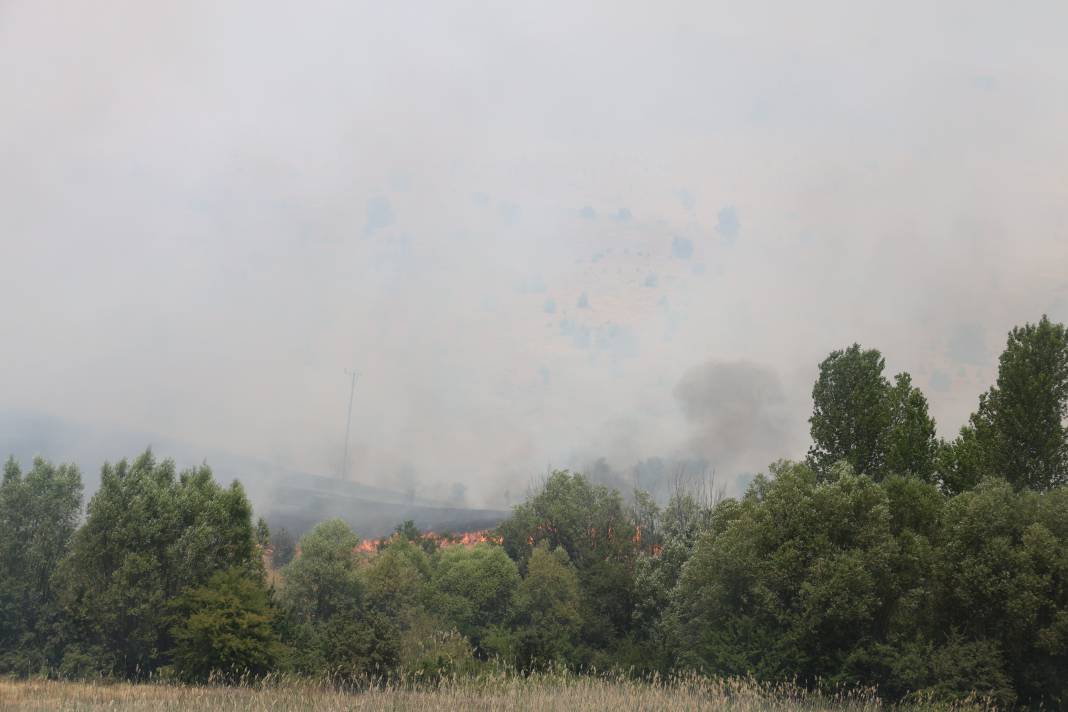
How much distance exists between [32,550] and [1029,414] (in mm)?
74520

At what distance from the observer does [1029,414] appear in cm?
4862

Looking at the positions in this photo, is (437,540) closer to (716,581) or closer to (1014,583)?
(716,581)

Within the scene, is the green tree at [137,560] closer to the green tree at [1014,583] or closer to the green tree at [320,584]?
the green tree at [320,584]

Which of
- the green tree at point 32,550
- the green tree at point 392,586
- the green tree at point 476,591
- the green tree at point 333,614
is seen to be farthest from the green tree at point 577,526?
the green tree at point 32,550

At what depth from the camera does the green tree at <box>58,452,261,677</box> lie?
56625mm

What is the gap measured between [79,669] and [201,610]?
13.3 metres

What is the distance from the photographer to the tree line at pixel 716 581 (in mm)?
38531

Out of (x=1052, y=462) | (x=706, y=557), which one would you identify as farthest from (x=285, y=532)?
(x=1052, y=462)

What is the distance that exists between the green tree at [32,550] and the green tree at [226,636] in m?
16.0

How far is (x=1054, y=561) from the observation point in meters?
36.4

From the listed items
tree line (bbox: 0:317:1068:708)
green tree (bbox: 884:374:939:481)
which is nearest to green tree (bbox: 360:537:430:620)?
tree line (bbox: 0:317:1068:708)

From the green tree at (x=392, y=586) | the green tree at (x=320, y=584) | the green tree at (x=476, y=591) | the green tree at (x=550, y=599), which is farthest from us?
the green tree at (x=476, y=591)

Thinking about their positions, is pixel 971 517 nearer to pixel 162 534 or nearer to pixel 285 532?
pixel 162 534

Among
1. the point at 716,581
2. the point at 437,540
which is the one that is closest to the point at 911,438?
the point at 716,581
